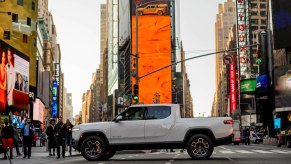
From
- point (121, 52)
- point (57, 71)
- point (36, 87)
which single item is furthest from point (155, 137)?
point (57, 71)

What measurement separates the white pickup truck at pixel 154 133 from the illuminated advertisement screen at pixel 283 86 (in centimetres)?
5127

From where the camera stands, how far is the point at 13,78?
2422 inches

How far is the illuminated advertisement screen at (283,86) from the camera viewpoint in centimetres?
6812

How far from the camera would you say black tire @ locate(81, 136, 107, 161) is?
1986 centimetres

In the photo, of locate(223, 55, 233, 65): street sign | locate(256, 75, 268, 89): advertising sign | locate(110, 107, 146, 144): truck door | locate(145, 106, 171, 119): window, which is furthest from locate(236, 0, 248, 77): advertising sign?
locate(110, 107, 146, 144): truck door

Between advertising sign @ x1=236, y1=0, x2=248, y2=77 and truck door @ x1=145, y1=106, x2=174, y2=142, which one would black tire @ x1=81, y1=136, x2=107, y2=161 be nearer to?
truck door @ x1=145, y1=106, x2=174, y2=142

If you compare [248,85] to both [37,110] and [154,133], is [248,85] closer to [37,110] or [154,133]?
[37,110]

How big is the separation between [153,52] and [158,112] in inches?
4269

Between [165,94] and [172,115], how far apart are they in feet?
358

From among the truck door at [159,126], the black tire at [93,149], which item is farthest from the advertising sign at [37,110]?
the truck door at [159,126]

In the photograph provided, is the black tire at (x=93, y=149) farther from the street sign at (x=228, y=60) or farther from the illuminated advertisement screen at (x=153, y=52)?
the street sign at (x=228, y=60)

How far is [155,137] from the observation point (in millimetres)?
19625

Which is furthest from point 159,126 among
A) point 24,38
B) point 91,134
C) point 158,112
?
point 24,38

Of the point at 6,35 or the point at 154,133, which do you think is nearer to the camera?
the point at 154,133
